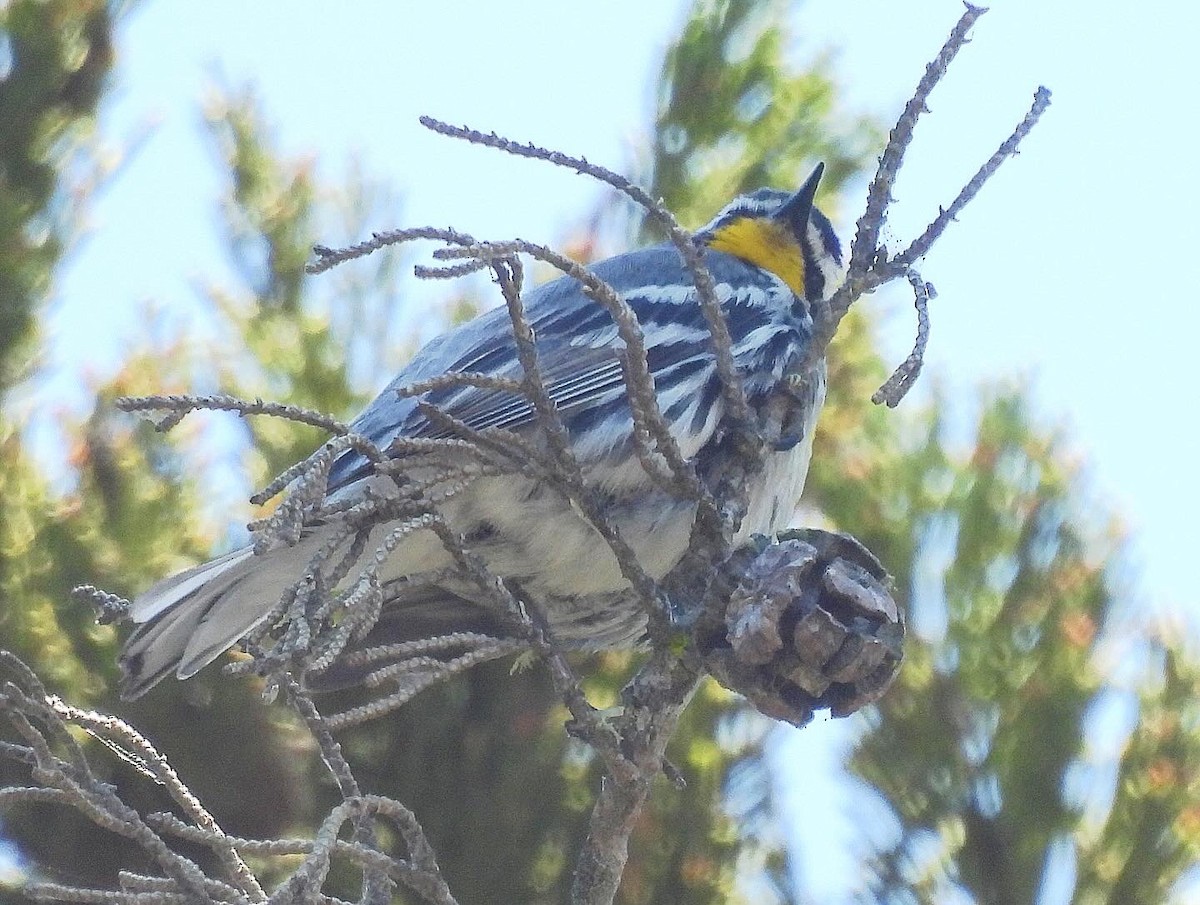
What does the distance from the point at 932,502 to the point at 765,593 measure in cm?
115

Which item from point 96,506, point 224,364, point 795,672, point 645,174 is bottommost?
point 795,672

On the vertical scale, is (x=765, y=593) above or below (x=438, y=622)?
below

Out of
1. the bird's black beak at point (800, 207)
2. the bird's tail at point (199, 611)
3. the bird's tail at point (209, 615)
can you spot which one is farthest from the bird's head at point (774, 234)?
the bird's tail at point (199, 611)

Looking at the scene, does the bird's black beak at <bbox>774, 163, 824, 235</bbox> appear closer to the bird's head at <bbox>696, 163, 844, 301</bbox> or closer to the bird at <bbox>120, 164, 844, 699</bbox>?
the bird's head at <bbox>696, 163, 844, 301</bbox>

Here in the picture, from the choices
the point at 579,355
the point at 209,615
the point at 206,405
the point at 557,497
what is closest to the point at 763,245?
the point at 579,355

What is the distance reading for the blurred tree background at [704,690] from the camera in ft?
Result: 7.99

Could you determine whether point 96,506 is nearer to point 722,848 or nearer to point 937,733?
point 722,848

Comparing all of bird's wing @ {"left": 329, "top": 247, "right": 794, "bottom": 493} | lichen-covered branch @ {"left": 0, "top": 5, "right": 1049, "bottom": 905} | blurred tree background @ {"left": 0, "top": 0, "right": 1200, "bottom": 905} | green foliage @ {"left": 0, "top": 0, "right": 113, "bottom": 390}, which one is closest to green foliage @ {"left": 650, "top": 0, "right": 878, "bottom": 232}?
blurred tree background @ {"left": 0, "top": 0, "right": 1200, "bottom": 905}

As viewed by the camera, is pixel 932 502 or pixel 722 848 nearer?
pixel 722 848

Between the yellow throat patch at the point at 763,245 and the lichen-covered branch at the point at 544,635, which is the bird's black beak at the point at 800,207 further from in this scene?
the lichen-covered branch at the point at 544,635

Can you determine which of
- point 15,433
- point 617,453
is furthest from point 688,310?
point 15,433

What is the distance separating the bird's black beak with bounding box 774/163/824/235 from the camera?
9.51 feet

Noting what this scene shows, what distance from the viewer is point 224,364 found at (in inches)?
112

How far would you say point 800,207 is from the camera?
117 inches
